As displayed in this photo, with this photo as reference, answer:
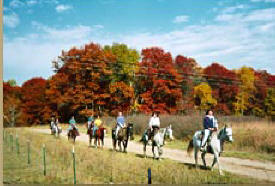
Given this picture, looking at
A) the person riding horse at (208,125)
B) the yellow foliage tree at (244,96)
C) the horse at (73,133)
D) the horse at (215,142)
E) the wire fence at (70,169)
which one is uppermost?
the yellow foliage tree at (244,96)

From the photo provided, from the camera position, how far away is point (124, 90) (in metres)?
44.4

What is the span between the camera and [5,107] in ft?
171

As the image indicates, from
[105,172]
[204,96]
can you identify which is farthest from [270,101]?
[105,172]

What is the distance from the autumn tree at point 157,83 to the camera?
43188 millimetres

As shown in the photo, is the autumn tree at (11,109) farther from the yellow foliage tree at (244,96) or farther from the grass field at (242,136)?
the yellow foliage tree at (244,96)

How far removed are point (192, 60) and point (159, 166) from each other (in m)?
49.5

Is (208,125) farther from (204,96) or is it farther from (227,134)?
(204,96)

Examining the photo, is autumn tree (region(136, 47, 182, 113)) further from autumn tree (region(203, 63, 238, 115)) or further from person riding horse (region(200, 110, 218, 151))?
person riding horse (region(200, 110, 218, 151))

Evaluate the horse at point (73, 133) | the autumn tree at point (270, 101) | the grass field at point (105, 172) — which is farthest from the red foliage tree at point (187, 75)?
the grass field at point (105, 172)

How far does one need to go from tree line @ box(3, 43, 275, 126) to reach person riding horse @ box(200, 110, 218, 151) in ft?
89.8

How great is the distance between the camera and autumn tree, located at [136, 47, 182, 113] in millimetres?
43188

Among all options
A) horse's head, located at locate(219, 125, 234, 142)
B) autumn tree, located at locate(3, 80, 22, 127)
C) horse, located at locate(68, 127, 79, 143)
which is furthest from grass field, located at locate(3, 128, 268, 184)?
autumn tree, located at locate(3, 80, 22, 127)

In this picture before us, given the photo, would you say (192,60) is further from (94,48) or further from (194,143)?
(194,143)

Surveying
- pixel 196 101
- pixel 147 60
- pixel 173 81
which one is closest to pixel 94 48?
pixel 147 60
